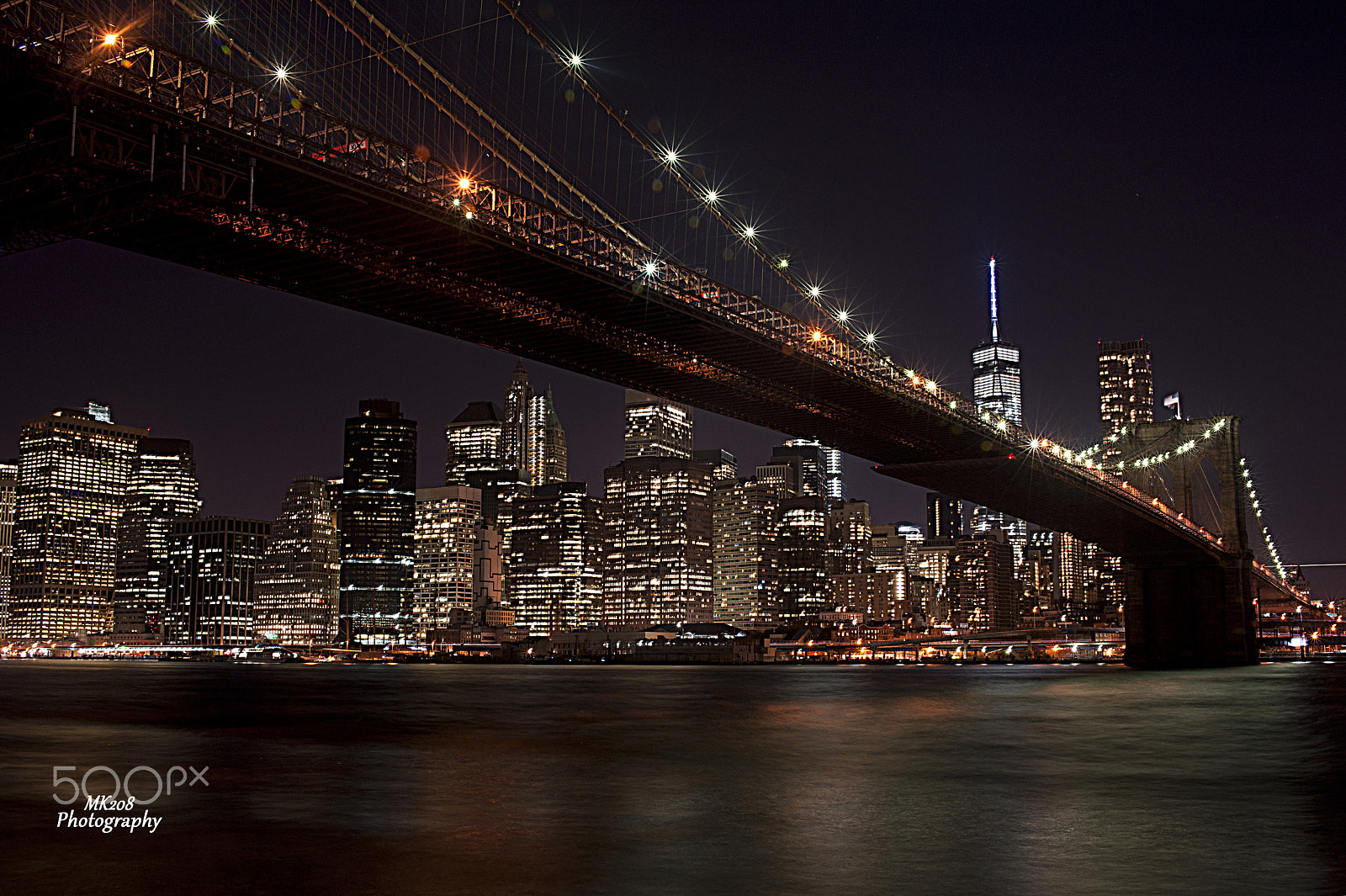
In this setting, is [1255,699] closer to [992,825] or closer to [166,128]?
[992,825]

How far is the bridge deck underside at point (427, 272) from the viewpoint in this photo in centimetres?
2738

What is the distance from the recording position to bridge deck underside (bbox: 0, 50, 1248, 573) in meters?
27.4

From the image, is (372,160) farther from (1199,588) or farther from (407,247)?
(1199,588)

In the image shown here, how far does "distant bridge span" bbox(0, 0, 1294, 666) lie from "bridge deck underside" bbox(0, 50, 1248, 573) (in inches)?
3.2

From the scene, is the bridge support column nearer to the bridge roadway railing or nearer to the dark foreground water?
the bridge roadway railing

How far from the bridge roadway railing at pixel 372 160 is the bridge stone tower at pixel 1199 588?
3342 cm

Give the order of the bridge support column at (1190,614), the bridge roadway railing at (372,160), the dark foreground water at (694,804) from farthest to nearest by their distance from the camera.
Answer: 1. the bridge support column at (1190,614)
2. the bridge roadway railing at (372,160)
3. the dark foreground water at (694,804)

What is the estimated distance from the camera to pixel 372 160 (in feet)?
117

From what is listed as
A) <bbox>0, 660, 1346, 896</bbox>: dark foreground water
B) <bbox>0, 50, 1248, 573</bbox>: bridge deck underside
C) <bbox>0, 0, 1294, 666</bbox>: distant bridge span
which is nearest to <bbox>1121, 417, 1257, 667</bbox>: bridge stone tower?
<bbox>0, 0, 1294, 666</bbox>: distant bridge span

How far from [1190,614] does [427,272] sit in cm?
6346

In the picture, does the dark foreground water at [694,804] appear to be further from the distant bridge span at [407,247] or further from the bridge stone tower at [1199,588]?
the bridge stone tower at [1199,588]

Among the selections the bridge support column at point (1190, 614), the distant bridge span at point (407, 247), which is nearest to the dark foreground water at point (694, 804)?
the distant bridge span at point (407, 247)

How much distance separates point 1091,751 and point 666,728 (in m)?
10.7

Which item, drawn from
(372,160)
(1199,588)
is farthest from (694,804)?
(1199,588)
